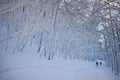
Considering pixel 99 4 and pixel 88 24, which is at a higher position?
pixel 99 4

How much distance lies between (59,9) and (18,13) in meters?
2.55

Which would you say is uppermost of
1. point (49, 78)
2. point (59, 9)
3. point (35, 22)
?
point (59, 9)

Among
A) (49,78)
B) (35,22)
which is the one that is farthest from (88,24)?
(49,78)

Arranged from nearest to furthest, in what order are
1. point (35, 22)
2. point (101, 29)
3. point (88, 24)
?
point (35, 22) → point (88, 24) → point (101, 29)

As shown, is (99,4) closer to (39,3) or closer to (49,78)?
(39,3)

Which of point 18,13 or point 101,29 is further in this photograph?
point 101,29

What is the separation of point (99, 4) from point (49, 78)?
5.15 meters

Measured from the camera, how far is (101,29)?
1291cm

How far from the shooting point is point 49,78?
5.16 meters

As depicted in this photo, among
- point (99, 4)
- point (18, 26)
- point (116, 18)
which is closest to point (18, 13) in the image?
point (18, 26)

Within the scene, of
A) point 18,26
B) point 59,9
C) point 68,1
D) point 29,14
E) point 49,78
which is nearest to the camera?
point 49,78

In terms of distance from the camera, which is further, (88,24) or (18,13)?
(88,24)

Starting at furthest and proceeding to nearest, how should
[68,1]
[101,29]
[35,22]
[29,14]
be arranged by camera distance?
[101,29]
[68,1]
[29,14]
[35,22]

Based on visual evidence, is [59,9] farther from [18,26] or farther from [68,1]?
[18,26]
